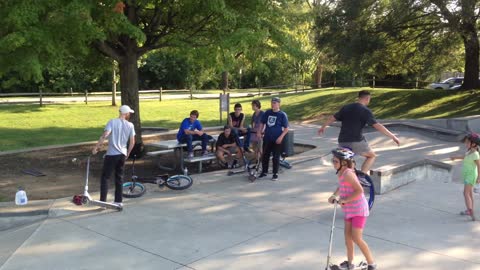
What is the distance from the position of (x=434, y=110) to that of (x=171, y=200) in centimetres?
1763

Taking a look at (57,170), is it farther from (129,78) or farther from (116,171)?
(116,171)

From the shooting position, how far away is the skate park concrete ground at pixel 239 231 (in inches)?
207

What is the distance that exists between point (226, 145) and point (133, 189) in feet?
9.32

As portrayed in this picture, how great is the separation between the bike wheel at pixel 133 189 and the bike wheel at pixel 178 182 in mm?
420

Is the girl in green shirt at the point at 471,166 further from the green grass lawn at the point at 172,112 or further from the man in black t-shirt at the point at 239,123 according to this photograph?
the green grass lawn at the point at 172,112

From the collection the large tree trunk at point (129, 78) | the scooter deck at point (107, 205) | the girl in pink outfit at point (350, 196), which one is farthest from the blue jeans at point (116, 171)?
the large tree trunk at point (129, 78)

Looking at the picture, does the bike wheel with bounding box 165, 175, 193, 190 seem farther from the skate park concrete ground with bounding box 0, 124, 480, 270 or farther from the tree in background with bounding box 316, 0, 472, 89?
the tree in background with bounding box 316, 0, 472, 89

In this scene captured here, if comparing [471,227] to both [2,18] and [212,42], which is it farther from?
[2,18]

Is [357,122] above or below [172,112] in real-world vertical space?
above

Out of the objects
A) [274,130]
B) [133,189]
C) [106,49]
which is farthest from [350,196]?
[106,49]

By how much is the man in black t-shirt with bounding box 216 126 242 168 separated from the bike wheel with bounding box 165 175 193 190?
1.86 meters

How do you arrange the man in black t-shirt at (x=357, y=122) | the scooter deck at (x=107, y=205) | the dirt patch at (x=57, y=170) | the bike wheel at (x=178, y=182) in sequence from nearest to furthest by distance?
the scooter deck at (x=107, y=205)
the man in black t-shirt at (x=357, y=122)
the bike wheel at (x=178, y=182)
the dirt patch at (x=57, y=170)

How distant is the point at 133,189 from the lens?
801cm

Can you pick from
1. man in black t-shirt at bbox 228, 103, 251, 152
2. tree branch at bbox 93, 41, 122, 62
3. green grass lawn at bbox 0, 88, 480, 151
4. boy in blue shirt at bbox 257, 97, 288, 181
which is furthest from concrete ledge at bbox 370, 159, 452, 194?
green grass lawn at bbox 0, 88, 480, 151
